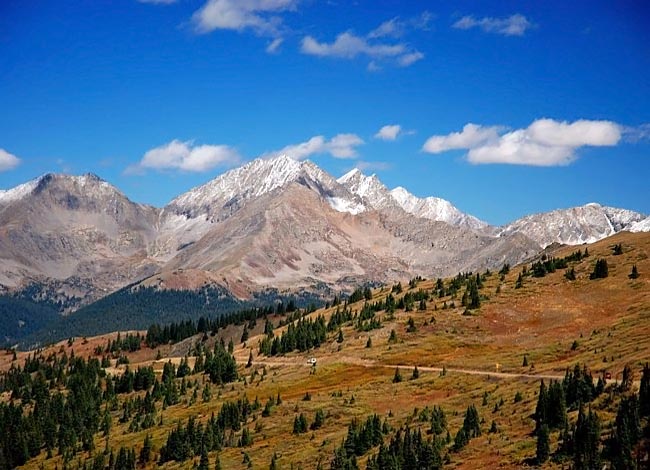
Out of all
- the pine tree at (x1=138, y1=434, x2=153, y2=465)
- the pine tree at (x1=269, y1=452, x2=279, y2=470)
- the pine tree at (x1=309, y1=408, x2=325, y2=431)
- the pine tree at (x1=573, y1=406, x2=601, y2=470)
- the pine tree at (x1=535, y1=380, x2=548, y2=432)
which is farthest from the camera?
the pine tree at (x1=138, y1=434, x2=153, y2=465)

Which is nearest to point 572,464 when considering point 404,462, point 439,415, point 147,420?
point 404,462

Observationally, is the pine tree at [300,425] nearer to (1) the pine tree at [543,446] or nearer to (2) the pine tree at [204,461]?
(2) the pine tree at [204,461]

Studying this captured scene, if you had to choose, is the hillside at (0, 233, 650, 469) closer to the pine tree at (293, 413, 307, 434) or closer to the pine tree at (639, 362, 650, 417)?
the pine tree at (639, 362, 650, 417)

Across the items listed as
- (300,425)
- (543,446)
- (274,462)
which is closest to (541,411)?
(543,446)

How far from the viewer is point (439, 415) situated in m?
120

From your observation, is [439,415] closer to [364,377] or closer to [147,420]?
[364,377]

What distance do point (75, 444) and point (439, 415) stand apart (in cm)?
10781

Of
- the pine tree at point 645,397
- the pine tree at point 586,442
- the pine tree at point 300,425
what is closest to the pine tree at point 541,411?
the pine tree at point 586,442

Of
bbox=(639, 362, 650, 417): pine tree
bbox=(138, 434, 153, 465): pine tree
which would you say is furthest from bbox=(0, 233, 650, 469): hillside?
bbox=(138, 434, 153, 465): pine tree

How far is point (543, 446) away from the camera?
92.3m

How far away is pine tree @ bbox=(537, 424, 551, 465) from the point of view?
91938mm

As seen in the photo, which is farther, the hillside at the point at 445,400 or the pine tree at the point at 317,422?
the pine tree at the point at 317,422

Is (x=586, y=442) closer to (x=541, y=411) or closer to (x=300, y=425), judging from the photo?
(x=541, y=411)

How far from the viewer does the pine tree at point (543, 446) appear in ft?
302
